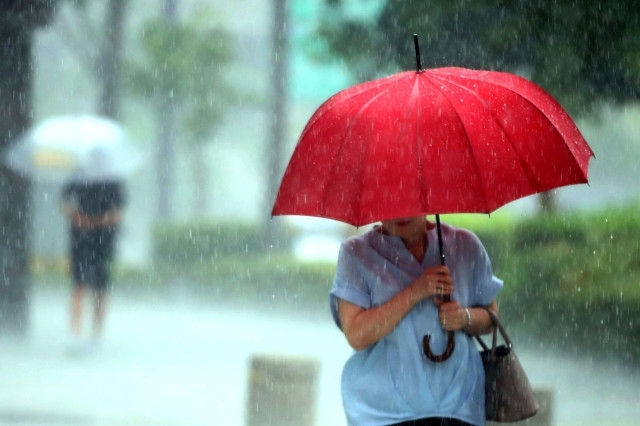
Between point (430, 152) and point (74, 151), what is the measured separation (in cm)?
577

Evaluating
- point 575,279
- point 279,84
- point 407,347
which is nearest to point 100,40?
point 279,84

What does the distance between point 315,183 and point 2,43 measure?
223 inches

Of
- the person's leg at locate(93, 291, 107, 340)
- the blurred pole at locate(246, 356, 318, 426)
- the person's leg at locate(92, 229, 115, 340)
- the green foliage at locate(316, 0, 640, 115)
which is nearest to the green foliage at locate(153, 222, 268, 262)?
the person's leg at locate(92, 229, 115, 340)

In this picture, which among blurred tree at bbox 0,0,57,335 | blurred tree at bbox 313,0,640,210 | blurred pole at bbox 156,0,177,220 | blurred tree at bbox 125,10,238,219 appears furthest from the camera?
blurred pole at bbox 156,0,177,220

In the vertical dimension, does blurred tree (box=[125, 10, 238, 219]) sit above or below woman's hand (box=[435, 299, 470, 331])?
above

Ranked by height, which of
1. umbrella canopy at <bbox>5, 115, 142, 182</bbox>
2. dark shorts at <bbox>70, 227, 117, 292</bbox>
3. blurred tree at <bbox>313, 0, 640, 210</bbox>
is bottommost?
dark shorts at <bbox>70, 227, 117, 292</bbox>

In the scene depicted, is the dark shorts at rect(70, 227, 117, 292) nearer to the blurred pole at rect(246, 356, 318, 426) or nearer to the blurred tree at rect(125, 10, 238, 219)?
the blurred tree at rect(125, 10, 238, 219)

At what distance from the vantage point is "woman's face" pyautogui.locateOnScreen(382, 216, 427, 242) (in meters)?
3.56

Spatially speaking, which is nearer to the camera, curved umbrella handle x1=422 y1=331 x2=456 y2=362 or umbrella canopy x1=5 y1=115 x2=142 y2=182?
curved umbrella handle x1=422 y1=331 x2=456 y2=362

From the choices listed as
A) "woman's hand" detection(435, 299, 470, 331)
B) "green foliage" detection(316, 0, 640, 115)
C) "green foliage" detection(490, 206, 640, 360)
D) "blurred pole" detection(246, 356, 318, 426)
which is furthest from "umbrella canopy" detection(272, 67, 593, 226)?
"green foliage" detection(490, 206, 640, 360)

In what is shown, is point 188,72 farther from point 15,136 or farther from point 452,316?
point 452,316

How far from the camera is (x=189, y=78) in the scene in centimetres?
888

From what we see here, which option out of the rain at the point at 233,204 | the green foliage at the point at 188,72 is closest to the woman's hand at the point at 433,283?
the rain at the point at 233,204

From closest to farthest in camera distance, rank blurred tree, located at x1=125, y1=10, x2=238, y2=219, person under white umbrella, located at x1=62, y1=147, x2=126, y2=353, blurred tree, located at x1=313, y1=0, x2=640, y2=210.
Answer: blurred tree, located at x1=313, y1=0, x2=640, y2=210, blurred tree, located at x1=125, y1=10, x2=238, y2=219, person under white umbrella, located at x1=62, y1=147, x2=126, y2=353
